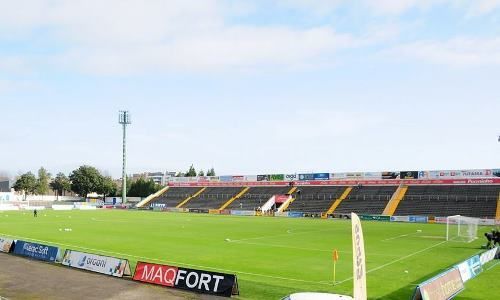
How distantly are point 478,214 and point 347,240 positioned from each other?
39740 millimetres

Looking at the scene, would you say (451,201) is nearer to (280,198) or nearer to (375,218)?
(375,218)

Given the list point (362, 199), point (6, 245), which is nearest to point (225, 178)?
point (362, 199)

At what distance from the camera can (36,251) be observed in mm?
28000

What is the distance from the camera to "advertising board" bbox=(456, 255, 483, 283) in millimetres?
19656

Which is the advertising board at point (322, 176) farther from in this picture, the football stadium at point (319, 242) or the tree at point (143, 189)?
the tree at point (143, 189)

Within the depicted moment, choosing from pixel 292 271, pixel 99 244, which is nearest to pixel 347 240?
pixel 292 271

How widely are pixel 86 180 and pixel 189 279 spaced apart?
126m

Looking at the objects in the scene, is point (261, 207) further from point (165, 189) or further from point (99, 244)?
point (99, 244)

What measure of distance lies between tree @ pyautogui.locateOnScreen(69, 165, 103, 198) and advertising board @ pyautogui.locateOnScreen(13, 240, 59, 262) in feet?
370

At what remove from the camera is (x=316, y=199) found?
90312mm

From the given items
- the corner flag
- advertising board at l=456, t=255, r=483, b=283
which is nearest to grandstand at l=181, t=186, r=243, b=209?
advertising board at l=456, t=255, r=483, b=283

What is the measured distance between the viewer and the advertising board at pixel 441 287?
1441cm

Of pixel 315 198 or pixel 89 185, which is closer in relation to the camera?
pixel 315 198

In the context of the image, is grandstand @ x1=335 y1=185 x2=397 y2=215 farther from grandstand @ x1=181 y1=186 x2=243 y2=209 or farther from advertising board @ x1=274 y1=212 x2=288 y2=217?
grandstand @ x1=181 y1=186 x2=243 y2=209
